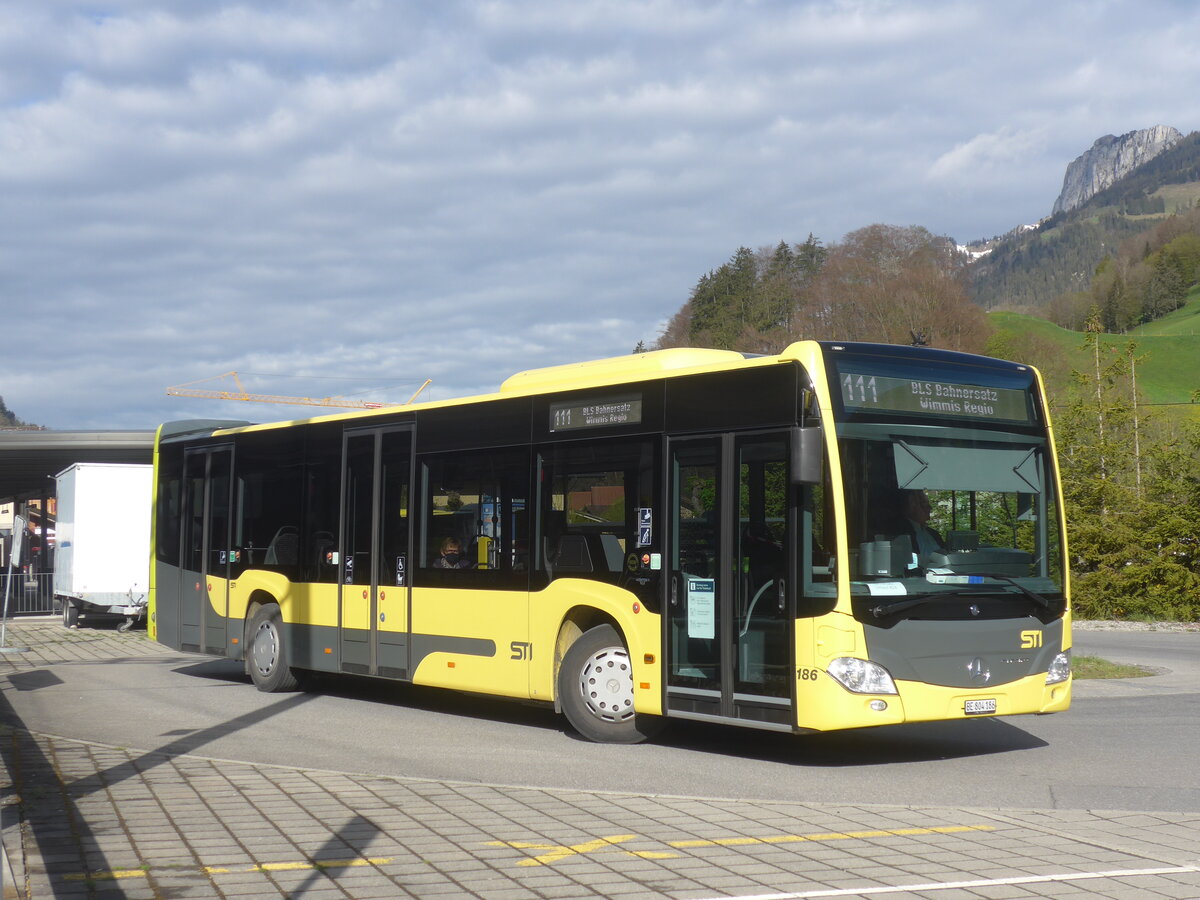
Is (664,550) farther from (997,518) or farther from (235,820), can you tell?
(235,820)

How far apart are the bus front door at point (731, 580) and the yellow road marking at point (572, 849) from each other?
2815mm

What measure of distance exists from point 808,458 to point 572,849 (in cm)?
350

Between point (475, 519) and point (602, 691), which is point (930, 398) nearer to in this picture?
point (602, 691)

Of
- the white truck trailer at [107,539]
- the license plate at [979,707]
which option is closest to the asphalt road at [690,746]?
the license plate at [979,707]

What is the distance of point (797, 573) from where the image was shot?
9.53 metres

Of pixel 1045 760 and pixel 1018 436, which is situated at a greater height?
pixel 1018 436

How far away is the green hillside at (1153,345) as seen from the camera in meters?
67.6

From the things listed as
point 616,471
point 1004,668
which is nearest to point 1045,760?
point 1004,668

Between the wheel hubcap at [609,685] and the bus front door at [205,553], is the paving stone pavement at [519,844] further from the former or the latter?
the bus front door at [205,553]

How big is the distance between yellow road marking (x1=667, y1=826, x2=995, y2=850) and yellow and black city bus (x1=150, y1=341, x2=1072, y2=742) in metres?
1.88

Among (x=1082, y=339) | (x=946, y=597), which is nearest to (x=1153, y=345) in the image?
(x=1082, y=339)

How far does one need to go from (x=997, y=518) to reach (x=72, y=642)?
20.5m

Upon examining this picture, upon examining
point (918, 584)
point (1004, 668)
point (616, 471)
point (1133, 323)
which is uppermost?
point (1133, 323)

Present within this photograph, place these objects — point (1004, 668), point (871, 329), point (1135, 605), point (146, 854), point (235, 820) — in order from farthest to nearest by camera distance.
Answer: point (871, 329) → point (1135, 605) → point (1004, 668) → point (235, 820) → point (146, 854)
